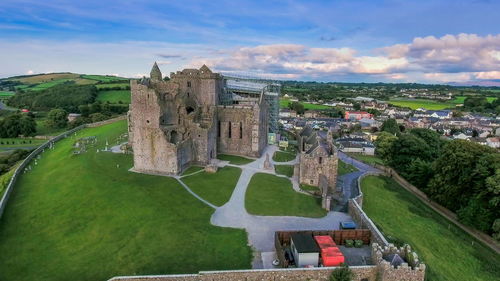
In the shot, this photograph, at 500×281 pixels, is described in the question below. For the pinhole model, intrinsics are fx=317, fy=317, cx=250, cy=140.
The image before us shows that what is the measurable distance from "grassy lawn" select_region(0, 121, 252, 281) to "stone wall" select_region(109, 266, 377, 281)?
168 cm

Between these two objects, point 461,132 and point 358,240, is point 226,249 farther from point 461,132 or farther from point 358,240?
point 461,132

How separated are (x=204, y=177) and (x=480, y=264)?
28.8 meters

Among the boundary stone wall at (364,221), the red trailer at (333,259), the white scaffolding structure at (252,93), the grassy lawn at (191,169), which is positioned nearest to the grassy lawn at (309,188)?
the boundary stone wall at (364,221)

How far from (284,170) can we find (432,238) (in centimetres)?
1778

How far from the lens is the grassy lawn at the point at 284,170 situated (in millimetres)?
40028

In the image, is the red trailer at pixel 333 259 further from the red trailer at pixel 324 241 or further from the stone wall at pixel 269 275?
the red trailer at pixel 324 241

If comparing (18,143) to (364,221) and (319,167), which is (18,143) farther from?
(364,221)

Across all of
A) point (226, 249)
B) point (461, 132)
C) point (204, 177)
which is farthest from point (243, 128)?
point (461, 132)

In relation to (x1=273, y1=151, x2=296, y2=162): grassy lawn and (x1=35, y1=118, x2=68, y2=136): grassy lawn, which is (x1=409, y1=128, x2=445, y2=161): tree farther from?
(x1=35, y1=118, x2=68, y2=136): grassy lawn

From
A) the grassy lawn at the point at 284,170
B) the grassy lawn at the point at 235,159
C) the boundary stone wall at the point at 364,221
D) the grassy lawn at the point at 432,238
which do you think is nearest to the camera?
the boundary stone wall at the point at 364,221

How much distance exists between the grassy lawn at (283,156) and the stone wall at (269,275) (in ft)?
87.4

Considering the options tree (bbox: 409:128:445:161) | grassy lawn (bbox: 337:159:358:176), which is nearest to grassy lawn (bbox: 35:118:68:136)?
grassy lawn (bbox: 337:159:358:176)

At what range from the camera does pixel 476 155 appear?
3791 cm

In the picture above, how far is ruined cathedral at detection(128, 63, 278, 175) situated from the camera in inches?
1483
